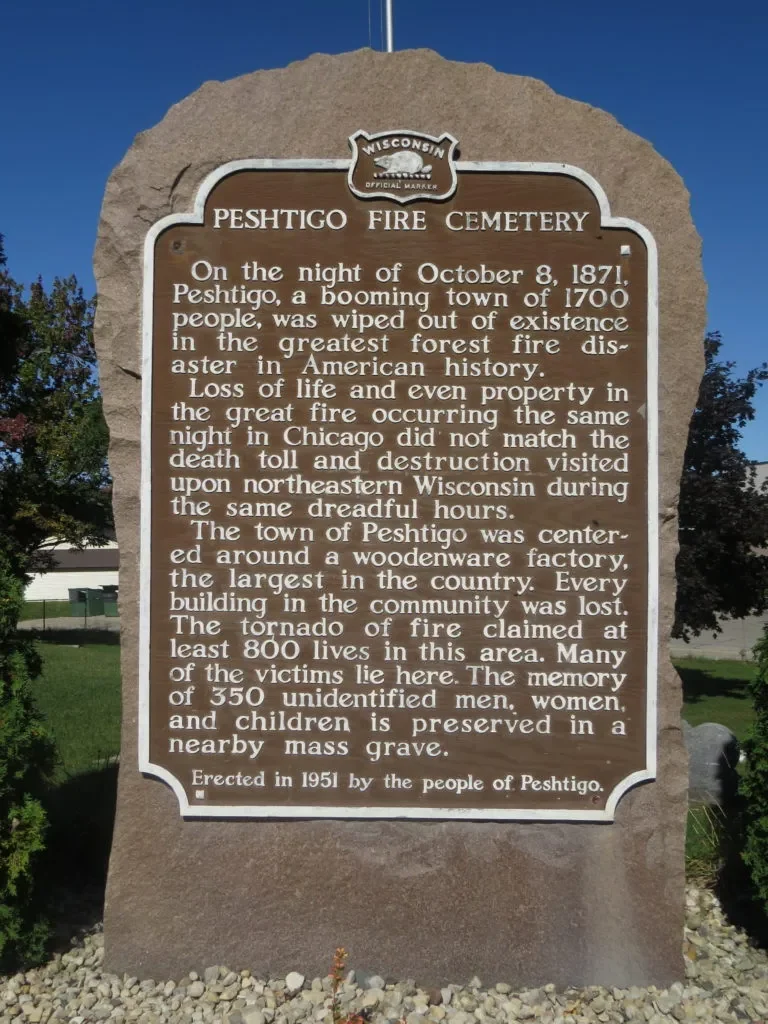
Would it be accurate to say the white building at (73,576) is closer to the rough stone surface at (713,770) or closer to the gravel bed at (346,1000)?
the rough stone surface at (713,770)

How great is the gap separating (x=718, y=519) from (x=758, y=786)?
7.60 meters

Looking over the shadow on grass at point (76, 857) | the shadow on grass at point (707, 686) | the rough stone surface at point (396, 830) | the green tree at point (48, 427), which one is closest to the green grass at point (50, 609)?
the green tree at point (48, 427)

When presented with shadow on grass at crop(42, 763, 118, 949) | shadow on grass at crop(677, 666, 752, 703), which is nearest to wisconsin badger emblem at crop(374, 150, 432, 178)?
shadow on grass at crop(42, 763, 118, 949)

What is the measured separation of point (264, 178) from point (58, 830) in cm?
386

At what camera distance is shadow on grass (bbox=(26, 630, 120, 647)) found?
67.5 feet

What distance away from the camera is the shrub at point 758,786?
149 inches

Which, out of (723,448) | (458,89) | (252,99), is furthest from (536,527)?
(723,448)

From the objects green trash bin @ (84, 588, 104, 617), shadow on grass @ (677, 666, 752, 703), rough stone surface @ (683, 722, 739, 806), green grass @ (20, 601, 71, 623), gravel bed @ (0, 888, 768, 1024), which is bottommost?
green grass @ (20, 601, 71, 623)

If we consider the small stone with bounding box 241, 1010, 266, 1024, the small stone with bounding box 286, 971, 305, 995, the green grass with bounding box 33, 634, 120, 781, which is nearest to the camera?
the small stone with bounding box 241, 1010, 266, 1024

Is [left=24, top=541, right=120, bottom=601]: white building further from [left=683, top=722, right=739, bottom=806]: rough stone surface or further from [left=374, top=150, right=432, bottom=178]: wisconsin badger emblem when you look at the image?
[left=374, top=150, right=432, bottom=178]: wisconsin badger emblem

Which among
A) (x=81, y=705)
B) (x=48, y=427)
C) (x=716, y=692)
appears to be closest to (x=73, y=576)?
(x=48, y=427)

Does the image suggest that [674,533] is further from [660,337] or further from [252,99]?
[252,99]

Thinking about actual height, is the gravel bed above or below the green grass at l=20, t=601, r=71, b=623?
above

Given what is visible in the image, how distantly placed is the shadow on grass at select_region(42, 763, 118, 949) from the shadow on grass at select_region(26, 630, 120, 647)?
1539 centimetres
